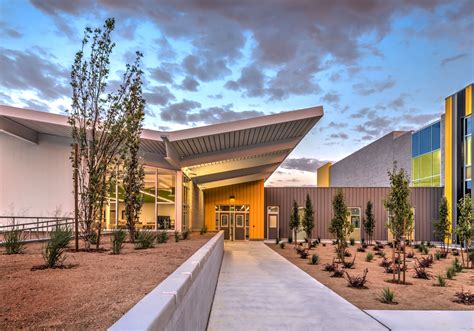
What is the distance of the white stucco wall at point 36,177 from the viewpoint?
1956 cm

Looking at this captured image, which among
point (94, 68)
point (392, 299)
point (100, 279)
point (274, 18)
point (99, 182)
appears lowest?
point (392, 299)

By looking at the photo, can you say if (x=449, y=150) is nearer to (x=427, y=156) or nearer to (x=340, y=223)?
(x=427, y=156)

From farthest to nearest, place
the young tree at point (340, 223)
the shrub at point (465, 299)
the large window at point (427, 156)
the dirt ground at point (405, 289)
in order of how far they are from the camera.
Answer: the large window at point (427, 156) → the young tree at point (340, 223) → the shrub at point (465, 299) → the dirt ground at point (405, 289)

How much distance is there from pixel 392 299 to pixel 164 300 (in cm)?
748

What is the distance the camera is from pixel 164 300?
Result: 9.96 ft

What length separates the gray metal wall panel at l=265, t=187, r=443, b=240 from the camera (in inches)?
1339

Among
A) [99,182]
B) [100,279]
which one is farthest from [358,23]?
[100,279]

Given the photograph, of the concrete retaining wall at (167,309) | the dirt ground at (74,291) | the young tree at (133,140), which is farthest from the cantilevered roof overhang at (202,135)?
the concrete retaining wall at (167,309)

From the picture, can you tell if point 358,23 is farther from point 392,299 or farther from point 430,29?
point 392,299

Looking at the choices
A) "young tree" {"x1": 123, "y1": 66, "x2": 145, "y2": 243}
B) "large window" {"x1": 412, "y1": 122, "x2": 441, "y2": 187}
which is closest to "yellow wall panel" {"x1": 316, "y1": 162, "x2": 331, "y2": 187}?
"large window" {"x1": 412, "y1": 122, "x2": 441, "y2": 187}

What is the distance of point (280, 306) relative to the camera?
326 inches

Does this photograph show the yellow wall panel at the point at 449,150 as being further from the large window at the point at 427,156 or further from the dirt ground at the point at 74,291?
the dirt ground at the point at 74,291

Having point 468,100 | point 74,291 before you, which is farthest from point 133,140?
point 468,100

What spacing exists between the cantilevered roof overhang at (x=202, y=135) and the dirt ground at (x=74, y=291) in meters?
9.36
